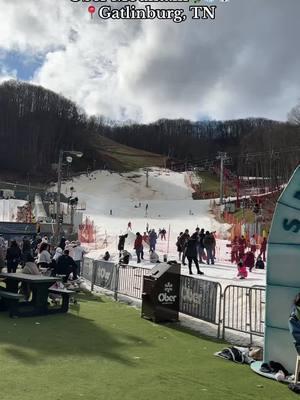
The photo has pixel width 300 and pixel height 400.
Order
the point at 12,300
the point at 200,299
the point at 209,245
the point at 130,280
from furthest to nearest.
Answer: the point at 209,245
the point at 130,280
the point at 12,300
the point at 200,299

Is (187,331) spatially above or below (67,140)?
below

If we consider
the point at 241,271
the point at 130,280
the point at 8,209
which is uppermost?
the point at 8,209

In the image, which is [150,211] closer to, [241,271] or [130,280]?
[241,271]

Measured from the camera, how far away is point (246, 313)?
9.70 metres

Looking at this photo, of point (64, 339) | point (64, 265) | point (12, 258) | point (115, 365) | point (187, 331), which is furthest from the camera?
point (12, 258)

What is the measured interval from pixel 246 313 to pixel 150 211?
196 ft

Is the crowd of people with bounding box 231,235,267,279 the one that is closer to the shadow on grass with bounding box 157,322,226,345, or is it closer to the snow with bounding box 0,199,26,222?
the shadow on grass with bounding box 157,322,226,345

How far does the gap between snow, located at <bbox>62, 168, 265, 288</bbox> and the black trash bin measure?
17.3 ft

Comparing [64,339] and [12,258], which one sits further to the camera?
[12,258]

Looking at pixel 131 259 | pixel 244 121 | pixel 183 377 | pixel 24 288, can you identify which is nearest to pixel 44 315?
pixel 24 288

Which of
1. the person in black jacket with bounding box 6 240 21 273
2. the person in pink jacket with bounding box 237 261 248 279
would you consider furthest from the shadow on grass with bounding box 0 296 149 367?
the person in pink jacket with bounding box 237 261 248 279

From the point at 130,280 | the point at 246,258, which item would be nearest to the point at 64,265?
the point at 130,280

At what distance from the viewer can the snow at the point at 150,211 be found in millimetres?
24044

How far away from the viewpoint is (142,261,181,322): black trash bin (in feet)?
35.0
